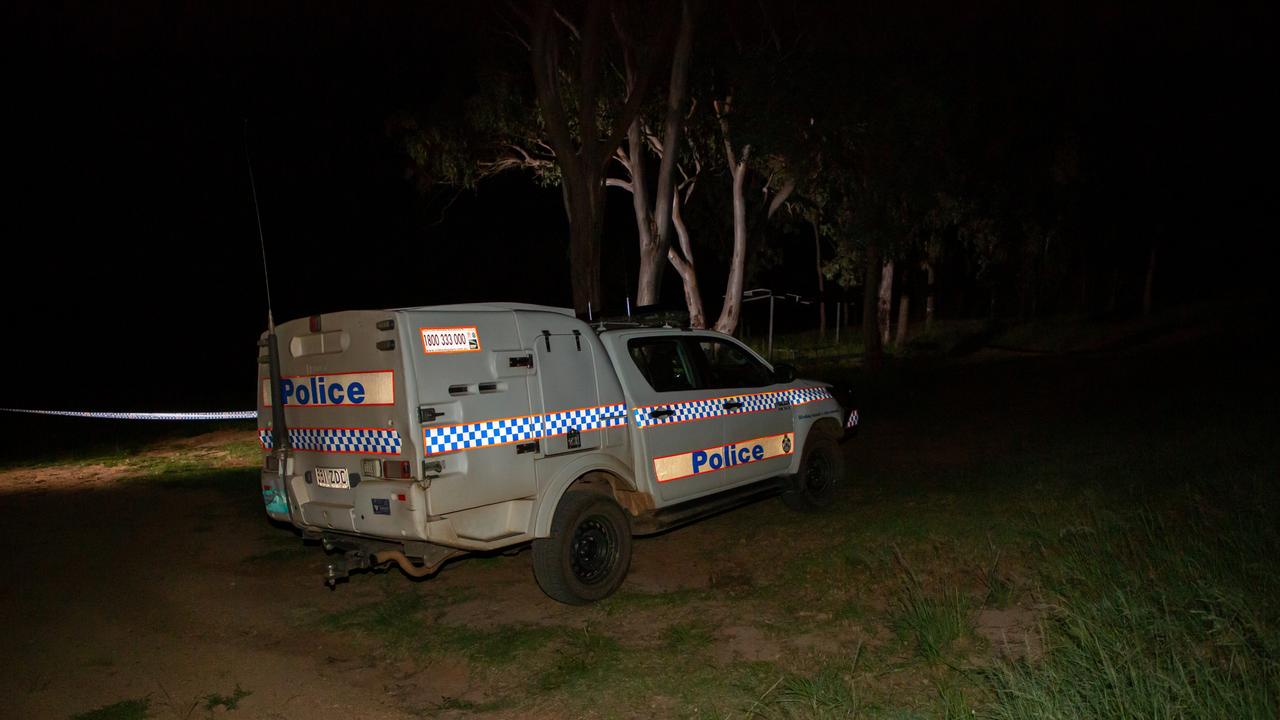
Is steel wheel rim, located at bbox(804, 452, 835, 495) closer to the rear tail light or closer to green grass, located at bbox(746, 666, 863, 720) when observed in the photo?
green grass, located at bbox(746, 666, 863, 720)

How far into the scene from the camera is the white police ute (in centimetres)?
549

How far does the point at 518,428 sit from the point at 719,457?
7.06 ft

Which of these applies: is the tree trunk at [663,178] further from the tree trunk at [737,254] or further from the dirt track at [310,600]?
the dirt track at [310,600]

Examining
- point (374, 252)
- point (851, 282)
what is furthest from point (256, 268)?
point (851, 282)

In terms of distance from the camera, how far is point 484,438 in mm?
5664

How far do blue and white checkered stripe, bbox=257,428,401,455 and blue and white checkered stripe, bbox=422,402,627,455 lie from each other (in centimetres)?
24

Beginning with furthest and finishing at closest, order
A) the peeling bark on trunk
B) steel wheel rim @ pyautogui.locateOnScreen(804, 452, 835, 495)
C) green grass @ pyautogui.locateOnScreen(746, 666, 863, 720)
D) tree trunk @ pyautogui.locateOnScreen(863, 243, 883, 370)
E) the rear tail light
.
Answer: tree trunk @ pyautogui.locateOnScreen(863, 243, 883, 370) → the peeling bark on trunk → steel wheel rim @ pyautogui.locateOnScreen(804, 452, 835, 495) → the rear tail light → green grass @ pyautogui.locateOnScreen(746, 666, 863, 720)

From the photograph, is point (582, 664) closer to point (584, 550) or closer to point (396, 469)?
point (584, 550)

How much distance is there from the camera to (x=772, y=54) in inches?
738

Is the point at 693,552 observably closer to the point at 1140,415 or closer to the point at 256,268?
the point at 1140,415

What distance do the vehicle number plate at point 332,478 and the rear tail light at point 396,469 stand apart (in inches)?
16.6

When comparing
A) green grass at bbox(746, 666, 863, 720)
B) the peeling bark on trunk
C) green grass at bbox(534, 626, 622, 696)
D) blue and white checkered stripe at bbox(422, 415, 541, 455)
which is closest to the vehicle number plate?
blue and white checkered stripe at bbox(422, 415, 541, 455)

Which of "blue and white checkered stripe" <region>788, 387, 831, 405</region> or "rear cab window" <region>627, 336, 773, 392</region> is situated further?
"blue and white checkered stripe" <region>788, 387, 831, 405</region>

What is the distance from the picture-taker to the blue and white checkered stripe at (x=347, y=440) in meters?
5.50
